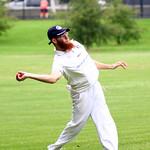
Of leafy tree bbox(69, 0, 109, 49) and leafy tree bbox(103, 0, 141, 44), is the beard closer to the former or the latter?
leafy tree bbox(69, 0, 109, 49)

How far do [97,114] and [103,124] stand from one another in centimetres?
18

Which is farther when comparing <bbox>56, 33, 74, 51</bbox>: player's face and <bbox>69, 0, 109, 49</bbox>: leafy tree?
<bbox>69, 0, 109, 49</bbox>: leafy tree

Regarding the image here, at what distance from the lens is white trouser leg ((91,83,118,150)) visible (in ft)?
22.7

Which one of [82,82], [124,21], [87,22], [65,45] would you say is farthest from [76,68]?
[124,21]

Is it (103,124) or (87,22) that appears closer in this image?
(103,124)

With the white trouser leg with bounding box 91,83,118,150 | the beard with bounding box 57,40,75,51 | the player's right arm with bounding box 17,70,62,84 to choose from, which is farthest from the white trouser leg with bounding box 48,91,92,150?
the beard with bounding box 57,40,75,51

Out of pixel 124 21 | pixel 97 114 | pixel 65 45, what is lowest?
pixel 124 21

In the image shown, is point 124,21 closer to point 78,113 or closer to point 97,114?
point 78,113

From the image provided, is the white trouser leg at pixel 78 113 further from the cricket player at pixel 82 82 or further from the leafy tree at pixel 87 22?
the leafy tree at pixel 87 22

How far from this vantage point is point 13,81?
21688 mm

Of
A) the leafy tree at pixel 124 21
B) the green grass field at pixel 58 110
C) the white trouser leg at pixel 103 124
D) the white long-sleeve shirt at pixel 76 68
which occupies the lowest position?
the leafy tree at pixel 124 21

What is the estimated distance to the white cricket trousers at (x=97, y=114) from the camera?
22.8 feet

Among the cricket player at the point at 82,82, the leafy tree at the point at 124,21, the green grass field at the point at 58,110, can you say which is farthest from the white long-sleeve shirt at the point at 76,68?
the leafy tree at the point at 124,21

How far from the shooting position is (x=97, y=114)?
23.2 ft
